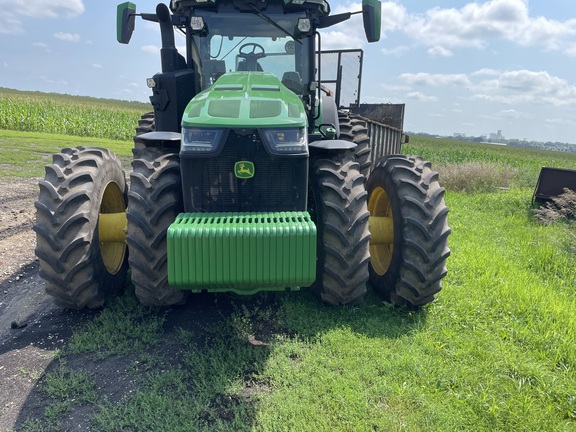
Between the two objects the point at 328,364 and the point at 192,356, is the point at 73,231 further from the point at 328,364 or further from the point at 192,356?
the point at 328,364

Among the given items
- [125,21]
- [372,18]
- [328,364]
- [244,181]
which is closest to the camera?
[328,364]

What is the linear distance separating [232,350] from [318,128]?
269cm

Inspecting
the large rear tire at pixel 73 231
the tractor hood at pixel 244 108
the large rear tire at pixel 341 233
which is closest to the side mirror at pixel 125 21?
the large rear tire at pixel 73 231

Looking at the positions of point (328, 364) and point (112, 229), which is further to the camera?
point (112, 229)

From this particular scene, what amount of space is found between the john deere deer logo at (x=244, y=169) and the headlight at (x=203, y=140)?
0.68 ft

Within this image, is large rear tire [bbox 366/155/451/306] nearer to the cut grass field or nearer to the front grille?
the cut grass field

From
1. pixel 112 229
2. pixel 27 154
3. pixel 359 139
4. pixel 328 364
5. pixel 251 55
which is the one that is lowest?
pixel 328 364

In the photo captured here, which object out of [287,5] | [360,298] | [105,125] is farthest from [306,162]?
[105,125]

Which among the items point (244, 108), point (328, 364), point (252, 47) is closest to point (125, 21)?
point (252, 47)

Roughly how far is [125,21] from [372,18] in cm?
247

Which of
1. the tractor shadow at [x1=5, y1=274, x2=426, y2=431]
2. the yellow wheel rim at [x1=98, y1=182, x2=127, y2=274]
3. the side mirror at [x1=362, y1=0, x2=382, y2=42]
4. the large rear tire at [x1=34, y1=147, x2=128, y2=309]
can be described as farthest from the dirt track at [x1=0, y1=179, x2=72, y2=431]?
the side mirror at [x1=362, y1=0, x2=382, y2=42]

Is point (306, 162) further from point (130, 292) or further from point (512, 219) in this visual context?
point (512, 219)

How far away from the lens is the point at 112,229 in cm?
367

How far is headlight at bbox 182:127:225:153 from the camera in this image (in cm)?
309
